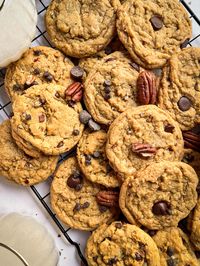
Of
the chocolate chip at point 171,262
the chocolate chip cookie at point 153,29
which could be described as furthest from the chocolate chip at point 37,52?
the chocolate chip at point 171,262

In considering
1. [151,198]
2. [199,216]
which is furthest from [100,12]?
[199,216]

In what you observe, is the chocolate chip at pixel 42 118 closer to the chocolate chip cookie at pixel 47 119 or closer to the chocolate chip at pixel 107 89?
the chocolate chip cookie at pixel 47 119

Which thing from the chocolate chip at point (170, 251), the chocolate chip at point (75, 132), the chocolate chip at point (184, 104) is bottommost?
the chocolate chip at point (170, 251)

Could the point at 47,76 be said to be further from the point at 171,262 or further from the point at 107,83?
the point at 171,262

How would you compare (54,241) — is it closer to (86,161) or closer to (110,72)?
(86,161)

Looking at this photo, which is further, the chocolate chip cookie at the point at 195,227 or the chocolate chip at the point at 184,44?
the chocolate chip at the point at 184,44

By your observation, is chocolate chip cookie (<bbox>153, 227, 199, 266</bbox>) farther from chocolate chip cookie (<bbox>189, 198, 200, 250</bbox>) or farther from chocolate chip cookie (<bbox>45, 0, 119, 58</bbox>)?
Result: chocolate chip cookie (<bbox>45, 0, 119, 58</bbox>)

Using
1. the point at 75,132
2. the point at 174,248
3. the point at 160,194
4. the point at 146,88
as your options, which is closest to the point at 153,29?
the point at 146,88
